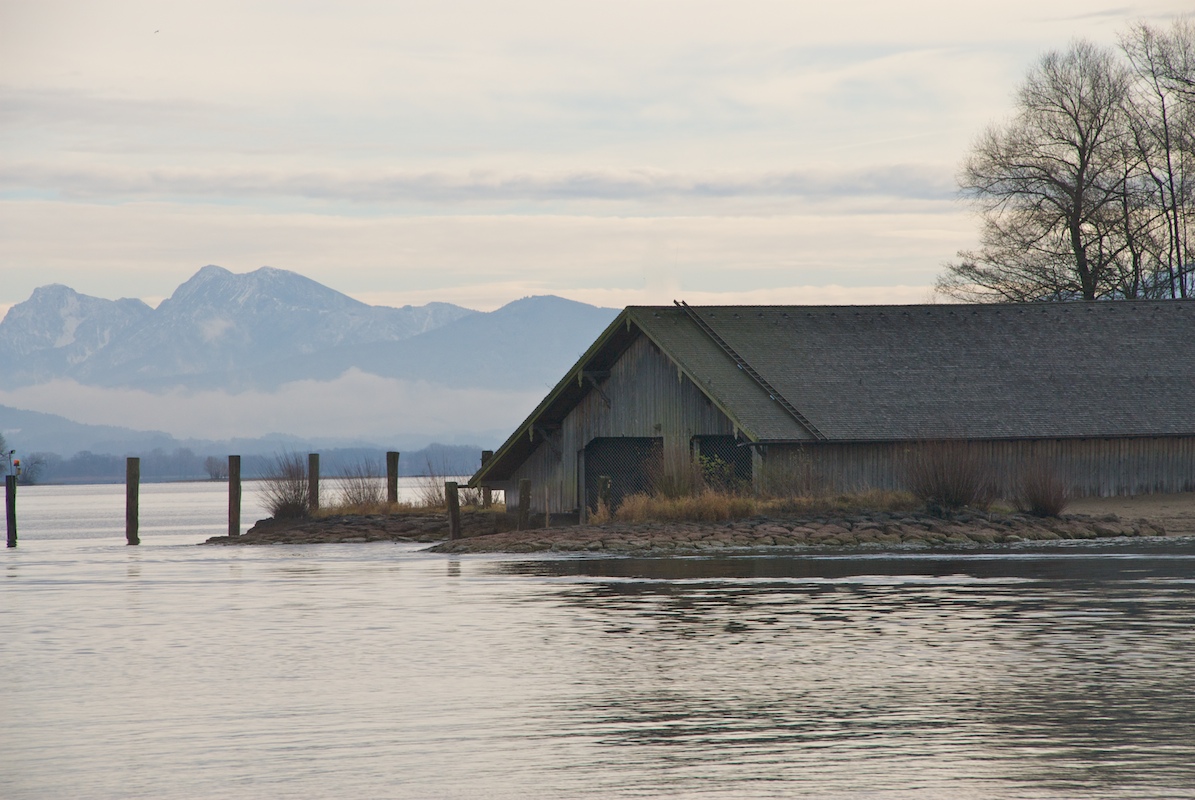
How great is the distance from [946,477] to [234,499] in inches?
896

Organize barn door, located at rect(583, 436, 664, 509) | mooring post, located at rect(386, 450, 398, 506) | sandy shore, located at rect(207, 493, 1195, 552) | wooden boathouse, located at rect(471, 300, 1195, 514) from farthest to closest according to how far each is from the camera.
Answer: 1. mooring post, located at rect(386, 450, 398, 506)
2. barn door, located at rect(583, 436, 664, 509)
3. wooden boathouse, located at rect(471, 300, 1195, 514)
4. sandy shore, located at rect(207, 493, 1195, 552)

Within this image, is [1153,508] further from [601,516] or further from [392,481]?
[392,481]

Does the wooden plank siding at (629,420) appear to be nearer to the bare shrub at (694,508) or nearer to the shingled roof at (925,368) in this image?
the shingled roof at (925,368)

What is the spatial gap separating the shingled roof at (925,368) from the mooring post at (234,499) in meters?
8.96

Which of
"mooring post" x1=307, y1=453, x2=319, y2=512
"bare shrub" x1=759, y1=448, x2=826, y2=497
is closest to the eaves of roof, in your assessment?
"bare shrub" x1=759, y1=448, x2=826, y2=497

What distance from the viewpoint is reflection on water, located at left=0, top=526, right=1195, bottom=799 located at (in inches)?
454

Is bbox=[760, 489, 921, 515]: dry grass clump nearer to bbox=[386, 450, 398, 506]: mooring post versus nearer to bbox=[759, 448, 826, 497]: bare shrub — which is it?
bbox=[759, 448, 826, 497]: bare shrub

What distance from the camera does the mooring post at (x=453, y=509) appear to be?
136 feet

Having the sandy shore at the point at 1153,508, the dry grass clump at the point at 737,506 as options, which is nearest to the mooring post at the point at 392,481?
the dry grass clump at the point at 737,506

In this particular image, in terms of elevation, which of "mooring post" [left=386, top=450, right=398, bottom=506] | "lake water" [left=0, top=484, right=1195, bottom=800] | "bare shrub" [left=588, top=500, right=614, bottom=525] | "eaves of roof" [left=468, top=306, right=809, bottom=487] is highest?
"eaves of roof" [left=468, top=306, right=809, bottom=487]

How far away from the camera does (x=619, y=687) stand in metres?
15.6

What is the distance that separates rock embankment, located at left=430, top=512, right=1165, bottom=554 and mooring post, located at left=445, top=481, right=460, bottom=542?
1960 millimetres

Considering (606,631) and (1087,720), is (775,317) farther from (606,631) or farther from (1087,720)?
(1087,720)

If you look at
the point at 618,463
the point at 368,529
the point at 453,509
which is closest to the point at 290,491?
the point at 368,529
